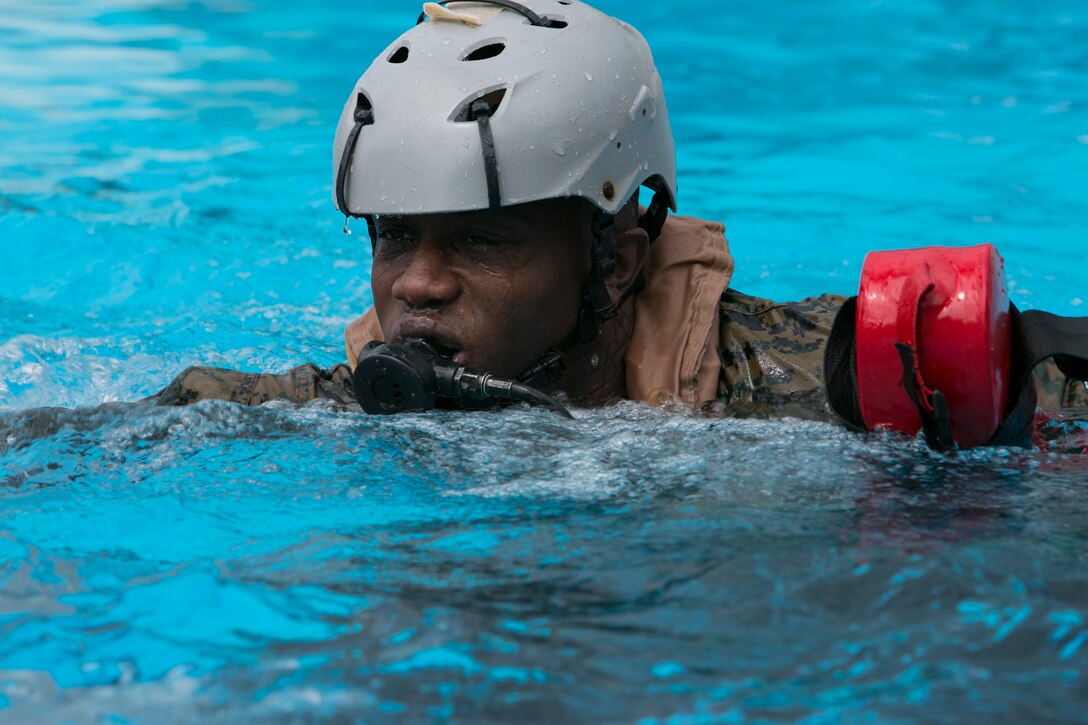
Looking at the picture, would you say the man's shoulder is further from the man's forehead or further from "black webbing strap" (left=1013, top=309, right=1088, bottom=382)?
"black webbing strap" (left=1013, top=309, right=1088, bottom=382)

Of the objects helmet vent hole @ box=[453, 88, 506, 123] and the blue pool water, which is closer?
the blue pool water

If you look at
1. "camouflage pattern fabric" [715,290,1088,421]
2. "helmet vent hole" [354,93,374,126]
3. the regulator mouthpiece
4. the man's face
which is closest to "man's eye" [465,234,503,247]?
the man's face

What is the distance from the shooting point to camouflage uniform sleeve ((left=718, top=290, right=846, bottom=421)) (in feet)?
11.2

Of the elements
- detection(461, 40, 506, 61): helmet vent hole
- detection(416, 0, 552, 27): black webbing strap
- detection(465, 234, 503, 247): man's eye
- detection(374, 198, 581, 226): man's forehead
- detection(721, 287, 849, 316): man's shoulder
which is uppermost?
detection(416, 0, 552, 27): black webbing strap

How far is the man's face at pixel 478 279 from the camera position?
10.5ft

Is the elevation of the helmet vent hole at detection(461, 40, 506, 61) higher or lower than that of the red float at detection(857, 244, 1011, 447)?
higher

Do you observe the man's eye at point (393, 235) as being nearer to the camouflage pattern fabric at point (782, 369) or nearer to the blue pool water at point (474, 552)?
the blue pool water at point (474, 552)

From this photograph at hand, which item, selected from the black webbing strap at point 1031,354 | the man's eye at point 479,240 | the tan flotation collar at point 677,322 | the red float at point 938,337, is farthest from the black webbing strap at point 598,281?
the black webbing strap at point 1031,354

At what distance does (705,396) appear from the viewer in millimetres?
3457

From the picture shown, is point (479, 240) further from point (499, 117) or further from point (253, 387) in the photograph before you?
point (253, 387)

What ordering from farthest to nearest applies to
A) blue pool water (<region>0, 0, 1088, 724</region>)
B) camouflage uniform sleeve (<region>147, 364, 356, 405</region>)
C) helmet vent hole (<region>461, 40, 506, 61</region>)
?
camouflage uniform sleeve (<region>147, 364, 356, 405</region>) → helmet vent hole (<region>461, 40, 506, 61</region>) → blue pool water (<region>0, 0, 1088, 724</region>)

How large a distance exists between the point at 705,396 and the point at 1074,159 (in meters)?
4.91

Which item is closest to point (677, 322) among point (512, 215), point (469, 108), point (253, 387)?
point (512, 215)

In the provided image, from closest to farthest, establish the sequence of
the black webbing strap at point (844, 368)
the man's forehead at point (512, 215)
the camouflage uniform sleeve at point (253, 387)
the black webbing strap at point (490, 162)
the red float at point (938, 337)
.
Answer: the red float at point (938, 337), the black webbing strap at point (844, 368), the black webbing strap at point (490, 162), the man's forehead at point (512, 215), the camouflage uniform sleeve at point (253, 387)
